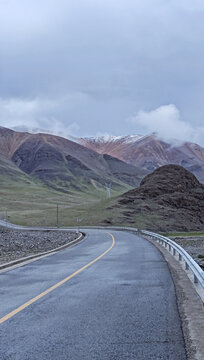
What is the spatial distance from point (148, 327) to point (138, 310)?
4.76 feet

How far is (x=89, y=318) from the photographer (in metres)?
8.43

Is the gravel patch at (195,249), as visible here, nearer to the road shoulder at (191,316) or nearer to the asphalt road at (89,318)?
the road shoulder at (191,316)

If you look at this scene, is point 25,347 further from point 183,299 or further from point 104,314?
point 183,299

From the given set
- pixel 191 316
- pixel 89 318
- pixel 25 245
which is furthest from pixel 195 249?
pixel 89 318

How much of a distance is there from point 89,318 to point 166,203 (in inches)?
4774

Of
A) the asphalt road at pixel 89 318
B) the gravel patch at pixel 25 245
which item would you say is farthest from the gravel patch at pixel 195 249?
the gravel patch at pixel 25 245

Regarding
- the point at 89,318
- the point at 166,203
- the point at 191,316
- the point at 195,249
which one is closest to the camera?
the point at 89,318

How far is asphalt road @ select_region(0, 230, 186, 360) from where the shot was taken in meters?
6.36

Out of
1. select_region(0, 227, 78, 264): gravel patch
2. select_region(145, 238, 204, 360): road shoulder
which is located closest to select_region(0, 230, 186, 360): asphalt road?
select_region(145, 238, 204, 360): road shoulder

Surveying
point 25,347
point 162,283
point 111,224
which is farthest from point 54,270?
point 111,224

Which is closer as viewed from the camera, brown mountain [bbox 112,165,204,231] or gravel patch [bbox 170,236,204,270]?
gravel patch [bbox 170,236,204,270]

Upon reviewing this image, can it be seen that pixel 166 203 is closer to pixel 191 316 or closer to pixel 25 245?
pixel 25 245

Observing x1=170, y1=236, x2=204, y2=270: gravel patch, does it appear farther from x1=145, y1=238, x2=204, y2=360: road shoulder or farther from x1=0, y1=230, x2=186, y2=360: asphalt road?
x1=0, y1=230, x2=186, y2=360: asphalt road

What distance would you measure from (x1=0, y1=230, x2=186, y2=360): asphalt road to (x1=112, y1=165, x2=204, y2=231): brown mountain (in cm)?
9178
